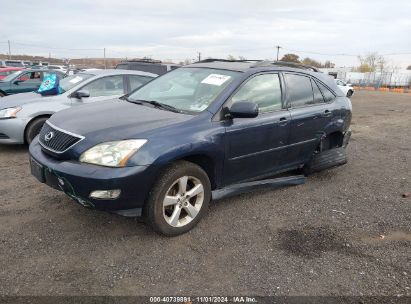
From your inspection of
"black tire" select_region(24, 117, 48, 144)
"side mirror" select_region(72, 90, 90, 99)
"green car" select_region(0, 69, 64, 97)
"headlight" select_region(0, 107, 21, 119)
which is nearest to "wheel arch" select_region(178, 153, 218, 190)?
"side mirror" select_region(72, 90, 90, 99)

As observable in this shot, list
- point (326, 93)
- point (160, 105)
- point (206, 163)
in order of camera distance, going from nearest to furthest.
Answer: point (206, 163) < point (160, 105) < point (326, 93)

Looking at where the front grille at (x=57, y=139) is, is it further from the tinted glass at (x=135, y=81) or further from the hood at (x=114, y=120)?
the tinted glass at (x=135, y=81)

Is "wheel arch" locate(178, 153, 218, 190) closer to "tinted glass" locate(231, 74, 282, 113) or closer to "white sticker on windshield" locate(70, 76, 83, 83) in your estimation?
"tinted glass" locate(231, 74, 282, 113)

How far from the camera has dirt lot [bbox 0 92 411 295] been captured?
2.86m

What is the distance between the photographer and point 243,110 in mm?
3615

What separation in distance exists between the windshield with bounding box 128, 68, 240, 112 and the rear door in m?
0.92

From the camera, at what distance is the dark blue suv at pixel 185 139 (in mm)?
3145

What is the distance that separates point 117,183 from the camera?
305 cm

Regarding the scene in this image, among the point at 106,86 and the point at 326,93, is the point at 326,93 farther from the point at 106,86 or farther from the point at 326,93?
the point at 106,86

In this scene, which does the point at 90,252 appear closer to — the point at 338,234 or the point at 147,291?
the point at 147,291

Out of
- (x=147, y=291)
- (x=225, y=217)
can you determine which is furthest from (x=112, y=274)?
(x=225, y=217)

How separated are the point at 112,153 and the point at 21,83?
389 inches

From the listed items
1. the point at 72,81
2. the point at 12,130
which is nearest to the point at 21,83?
the point at 72,81

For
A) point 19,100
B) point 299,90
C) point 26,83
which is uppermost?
point 299,90
